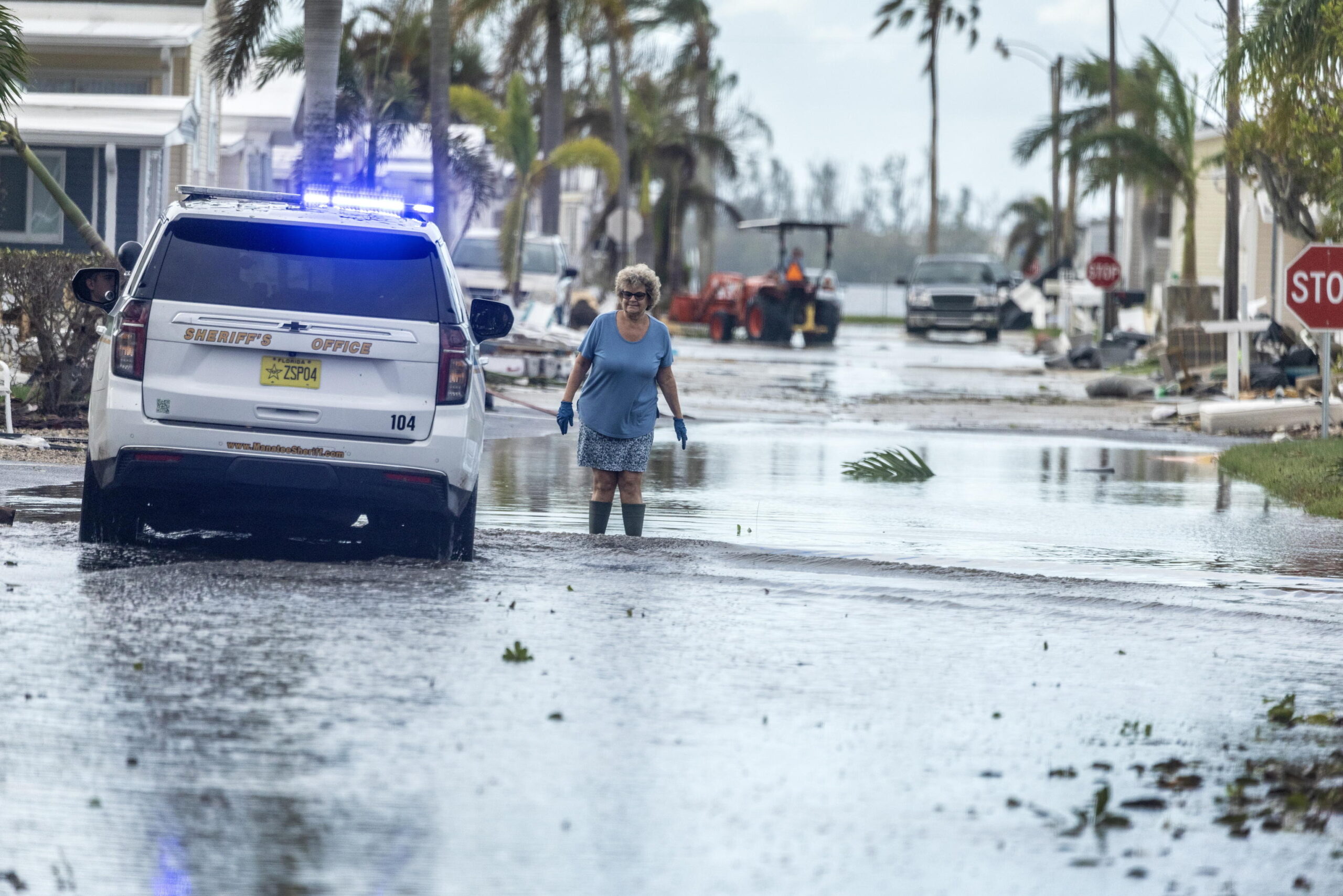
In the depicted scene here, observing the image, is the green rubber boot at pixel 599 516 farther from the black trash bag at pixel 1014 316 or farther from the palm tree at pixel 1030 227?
the palm tree at pixel 1030 227

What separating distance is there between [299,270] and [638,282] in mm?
2193

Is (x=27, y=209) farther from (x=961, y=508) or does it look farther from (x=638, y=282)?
(x=638, y=282)

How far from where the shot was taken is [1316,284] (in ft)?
57.1

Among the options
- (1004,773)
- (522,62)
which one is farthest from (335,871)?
(522,62)

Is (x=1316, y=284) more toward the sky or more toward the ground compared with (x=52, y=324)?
more toward the sky

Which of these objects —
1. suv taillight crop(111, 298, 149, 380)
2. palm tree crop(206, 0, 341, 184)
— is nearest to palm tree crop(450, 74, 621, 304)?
palm tree crop(206, 0, 341, 184)

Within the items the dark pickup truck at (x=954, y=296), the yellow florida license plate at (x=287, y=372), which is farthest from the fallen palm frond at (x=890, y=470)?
the dark pickup truck at (x=954, y=296)

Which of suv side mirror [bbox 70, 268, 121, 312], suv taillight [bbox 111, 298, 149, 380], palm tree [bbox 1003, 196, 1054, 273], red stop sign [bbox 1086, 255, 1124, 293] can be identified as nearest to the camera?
suv taillight [bbox 111, 298, 149, 380]

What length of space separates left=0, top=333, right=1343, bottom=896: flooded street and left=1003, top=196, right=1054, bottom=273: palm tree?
237 feet

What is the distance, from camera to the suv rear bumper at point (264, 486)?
352 inches

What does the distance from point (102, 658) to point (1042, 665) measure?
11.4ft

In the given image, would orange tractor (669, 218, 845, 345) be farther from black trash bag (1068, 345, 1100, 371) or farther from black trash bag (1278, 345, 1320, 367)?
black trash bag (1278, 345, 1320, 367)

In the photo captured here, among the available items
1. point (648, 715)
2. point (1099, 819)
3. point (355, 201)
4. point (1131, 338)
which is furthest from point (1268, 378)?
point (1099, 819)

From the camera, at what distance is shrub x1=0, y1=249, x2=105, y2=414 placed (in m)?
15.6
